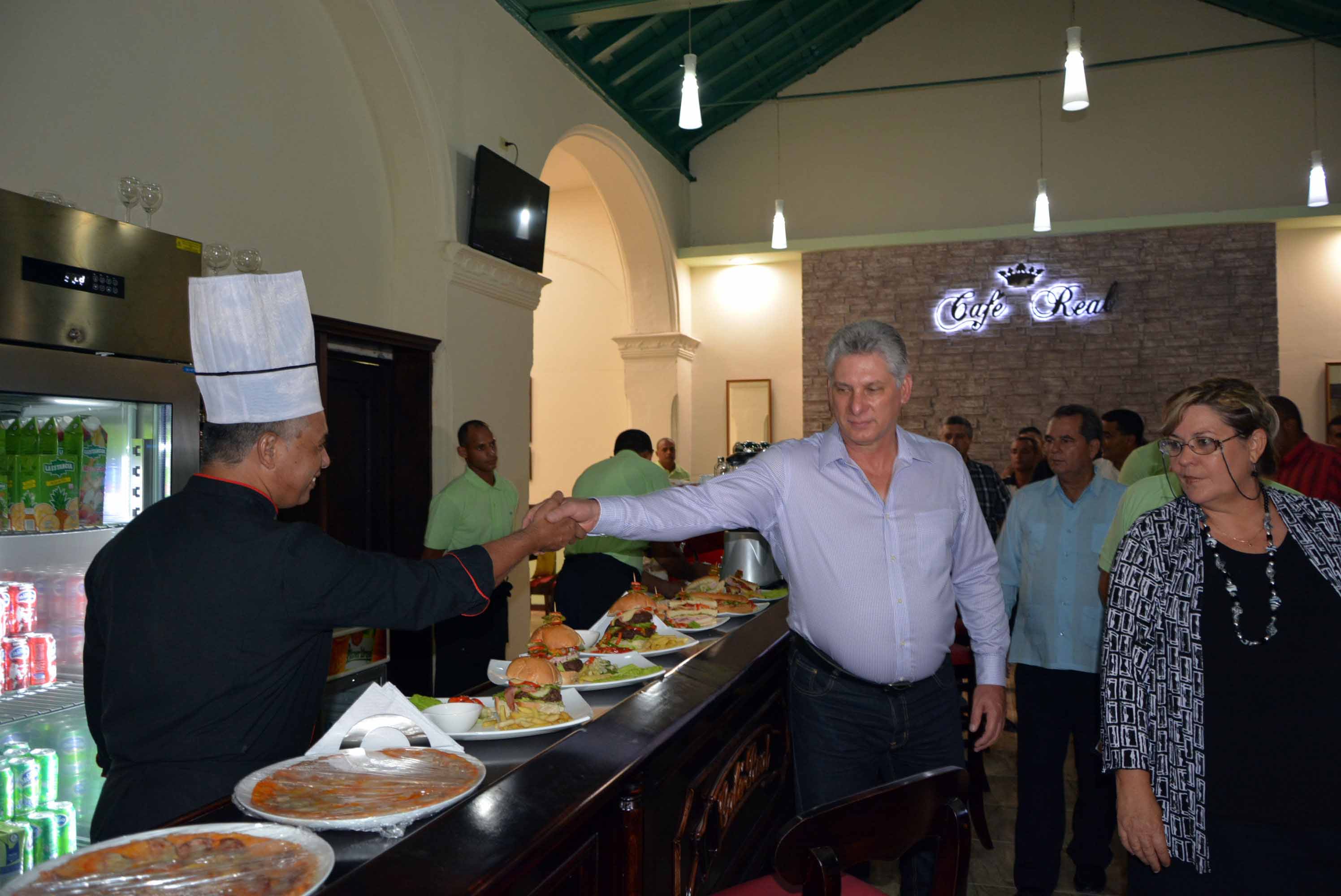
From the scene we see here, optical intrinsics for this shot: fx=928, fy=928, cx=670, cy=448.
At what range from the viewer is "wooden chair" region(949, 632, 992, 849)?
12.8 ft

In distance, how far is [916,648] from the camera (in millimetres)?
2377

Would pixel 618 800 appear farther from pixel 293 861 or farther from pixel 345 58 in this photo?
pixel 345 58

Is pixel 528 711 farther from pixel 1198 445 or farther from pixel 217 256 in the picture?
pixel 217 256

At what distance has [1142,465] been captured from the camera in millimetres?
4594

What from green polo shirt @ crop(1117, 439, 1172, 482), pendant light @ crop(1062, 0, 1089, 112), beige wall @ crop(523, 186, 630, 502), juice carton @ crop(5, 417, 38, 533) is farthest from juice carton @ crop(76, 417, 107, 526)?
beige wall @ crop(523, 186, 630, 502)

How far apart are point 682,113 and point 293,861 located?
4853mm

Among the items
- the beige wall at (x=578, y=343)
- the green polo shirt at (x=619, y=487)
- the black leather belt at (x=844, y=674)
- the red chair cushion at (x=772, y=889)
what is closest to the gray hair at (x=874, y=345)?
the black leather belt at (x=844, y=674)

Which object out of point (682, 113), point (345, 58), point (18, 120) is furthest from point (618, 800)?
point (345, 58)

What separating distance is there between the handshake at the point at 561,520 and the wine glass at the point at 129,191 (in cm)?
189

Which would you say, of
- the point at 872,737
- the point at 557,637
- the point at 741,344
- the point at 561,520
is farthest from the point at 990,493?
the point at 741,344

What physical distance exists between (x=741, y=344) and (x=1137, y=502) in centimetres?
843

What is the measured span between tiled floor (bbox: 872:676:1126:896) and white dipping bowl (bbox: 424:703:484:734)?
2.06 m

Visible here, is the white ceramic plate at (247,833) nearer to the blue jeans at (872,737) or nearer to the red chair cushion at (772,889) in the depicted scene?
the red chair cushion at (772,889)

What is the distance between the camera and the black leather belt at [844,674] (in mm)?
2389
